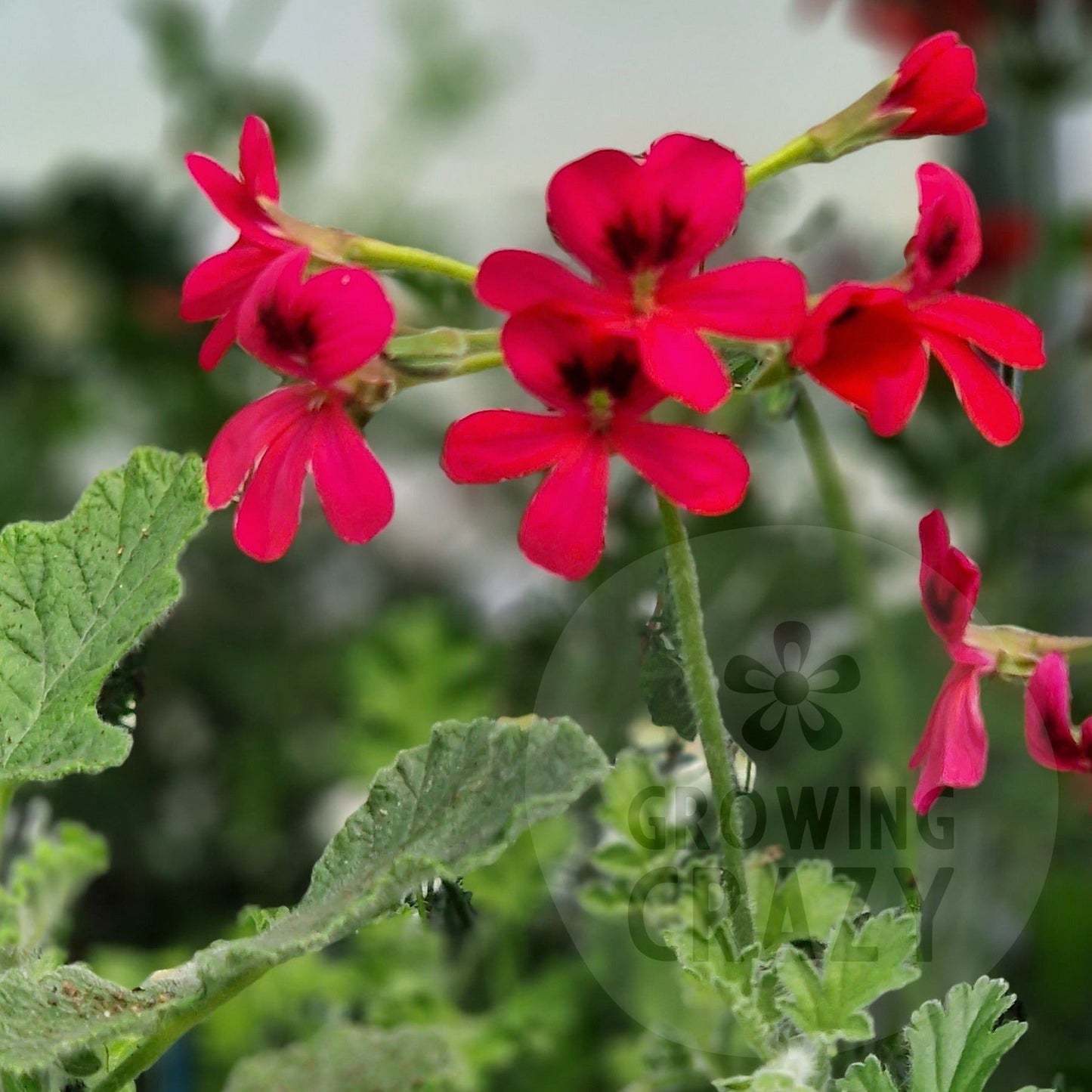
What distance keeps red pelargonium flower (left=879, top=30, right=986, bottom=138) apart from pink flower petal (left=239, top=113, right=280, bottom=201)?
0.40ft

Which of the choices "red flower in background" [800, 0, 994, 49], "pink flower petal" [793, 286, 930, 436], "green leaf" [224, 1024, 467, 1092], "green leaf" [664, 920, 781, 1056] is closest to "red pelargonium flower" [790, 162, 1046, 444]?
"pink flower petal" [793, 286, 930, 436]

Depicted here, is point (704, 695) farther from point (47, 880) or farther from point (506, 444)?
point (47, 880)

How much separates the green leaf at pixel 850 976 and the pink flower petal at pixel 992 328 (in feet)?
0.35

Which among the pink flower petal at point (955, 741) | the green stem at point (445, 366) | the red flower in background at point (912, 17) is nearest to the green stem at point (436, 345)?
the green stem at point (445, 366)

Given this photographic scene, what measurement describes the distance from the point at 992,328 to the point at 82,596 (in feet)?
0.61

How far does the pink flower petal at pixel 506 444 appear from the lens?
0.84ft

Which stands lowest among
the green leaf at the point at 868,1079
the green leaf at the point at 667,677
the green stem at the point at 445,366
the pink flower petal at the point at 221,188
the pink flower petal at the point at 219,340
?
the green leaf at the point at 868,1079

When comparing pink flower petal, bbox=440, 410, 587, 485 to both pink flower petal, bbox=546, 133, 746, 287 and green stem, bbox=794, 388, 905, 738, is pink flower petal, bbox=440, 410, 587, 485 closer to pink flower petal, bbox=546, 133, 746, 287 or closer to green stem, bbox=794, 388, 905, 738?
pink flower petal, bbox=546, 133, 746, 287

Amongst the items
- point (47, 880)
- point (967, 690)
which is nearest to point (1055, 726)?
point (967, 690)

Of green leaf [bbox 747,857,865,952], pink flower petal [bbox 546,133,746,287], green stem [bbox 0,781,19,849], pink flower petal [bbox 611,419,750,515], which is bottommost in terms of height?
green leaf [bbox 747,857,865,952]

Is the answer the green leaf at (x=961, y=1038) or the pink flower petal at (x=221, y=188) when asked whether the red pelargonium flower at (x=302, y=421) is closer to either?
the pink flower petal at (x=221, y=188)

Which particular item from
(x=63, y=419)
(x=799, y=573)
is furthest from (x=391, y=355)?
(x=63, y=419)

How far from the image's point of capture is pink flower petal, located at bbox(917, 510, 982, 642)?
27 centimetres

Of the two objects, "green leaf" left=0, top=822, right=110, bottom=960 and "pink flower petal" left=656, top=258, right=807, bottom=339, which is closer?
"pink flower petal" left=656, top=258, right=807, bottom=339
